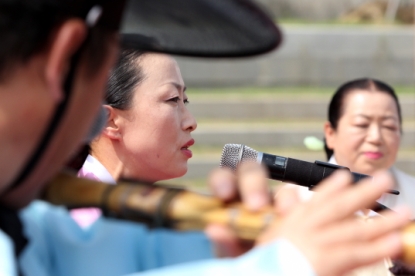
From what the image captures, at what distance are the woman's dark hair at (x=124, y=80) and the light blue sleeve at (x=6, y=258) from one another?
1.56 meters

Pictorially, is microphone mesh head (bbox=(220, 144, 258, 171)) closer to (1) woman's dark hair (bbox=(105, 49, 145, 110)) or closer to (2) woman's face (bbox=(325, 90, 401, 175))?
(1) woman's dark hair (bbox=(105, 49, 145, 110))

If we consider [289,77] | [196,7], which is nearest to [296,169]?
[196,7]

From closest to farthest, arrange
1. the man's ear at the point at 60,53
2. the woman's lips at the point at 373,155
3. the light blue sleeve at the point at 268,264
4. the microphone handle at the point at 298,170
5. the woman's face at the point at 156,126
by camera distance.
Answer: the light blue sleeve at the point at 268,264, the man's ear at the point at 60,53, the microphone handle at the point at 298,170, the woman's face at the point at 156,126, the woman's lips at the point at 373,155

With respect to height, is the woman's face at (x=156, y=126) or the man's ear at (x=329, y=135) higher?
the man's ear at (x=329, y=135)

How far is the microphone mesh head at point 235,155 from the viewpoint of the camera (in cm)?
207

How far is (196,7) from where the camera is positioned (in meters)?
1.06

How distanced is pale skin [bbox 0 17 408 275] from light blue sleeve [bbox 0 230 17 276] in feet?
0.24

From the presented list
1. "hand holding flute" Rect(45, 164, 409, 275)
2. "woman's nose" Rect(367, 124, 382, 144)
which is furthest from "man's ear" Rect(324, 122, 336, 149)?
"hand holding flute" Rect(45, 164, 409, 275)

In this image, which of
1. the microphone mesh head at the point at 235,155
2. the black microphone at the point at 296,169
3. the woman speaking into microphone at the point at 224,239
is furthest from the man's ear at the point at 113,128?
the black microphone at the point at 296,169

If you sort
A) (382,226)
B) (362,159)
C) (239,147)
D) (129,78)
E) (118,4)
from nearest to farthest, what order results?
(382,226) < (118,4) < (239,147) < (129,78) < (362,159)

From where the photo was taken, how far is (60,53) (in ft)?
3.06

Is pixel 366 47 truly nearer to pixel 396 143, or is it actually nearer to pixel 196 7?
pixel 396 143

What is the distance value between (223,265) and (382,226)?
0.21m

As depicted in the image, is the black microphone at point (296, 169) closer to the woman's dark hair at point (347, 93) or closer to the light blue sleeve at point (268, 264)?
the light blue sleeve at point (268, 264)
